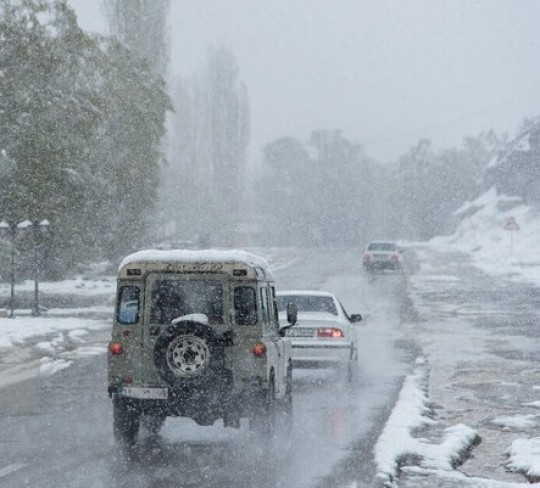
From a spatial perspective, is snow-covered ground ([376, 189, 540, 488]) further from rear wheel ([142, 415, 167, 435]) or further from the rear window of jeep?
rear wheel ([142, 415, 167, 435])

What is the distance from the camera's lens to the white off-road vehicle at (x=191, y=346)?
9969 millimetres

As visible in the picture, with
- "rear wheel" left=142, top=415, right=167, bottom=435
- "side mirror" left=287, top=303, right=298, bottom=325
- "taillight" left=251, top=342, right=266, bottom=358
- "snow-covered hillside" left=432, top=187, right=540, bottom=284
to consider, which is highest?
"snow-covered hillside" left=432, top=187, right=540, bottom=284

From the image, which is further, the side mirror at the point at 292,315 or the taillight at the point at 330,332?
the taillight at the point at 330,332

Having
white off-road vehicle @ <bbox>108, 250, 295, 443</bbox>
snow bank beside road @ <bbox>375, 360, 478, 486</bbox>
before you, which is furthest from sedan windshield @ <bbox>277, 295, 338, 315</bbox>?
white off-road vehicle @ <bbox>108, 250, 295, 443</bbox>

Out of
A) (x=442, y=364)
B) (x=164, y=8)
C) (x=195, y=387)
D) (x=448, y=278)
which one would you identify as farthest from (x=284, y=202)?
(x=195, y=387)

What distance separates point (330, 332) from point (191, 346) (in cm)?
634

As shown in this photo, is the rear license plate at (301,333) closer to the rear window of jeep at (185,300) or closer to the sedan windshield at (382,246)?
the rear window of jeep at (185,300)

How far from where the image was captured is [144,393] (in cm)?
1009

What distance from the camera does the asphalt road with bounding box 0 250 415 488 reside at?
8734mm

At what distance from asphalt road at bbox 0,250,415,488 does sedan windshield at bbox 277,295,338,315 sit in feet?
3.93

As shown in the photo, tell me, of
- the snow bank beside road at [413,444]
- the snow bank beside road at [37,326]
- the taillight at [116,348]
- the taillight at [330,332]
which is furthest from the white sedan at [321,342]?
the snow bank beside road at [37,326]

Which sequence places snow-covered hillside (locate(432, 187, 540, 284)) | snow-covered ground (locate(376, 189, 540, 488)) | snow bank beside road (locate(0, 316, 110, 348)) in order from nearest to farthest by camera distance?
1. snow-covered ground (locate(376, 189, 540, 488))
2. snow bank beside road (locate(0, 316, 110, 348))
3. snow-covered hillside (locate(432, 187, 540, 284))

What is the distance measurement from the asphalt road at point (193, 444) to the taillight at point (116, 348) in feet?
3.14

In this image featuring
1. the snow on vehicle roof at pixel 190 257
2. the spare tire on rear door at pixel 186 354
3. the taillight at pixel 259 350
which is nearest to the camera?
the spare tire on rear door at pixel 186 354
